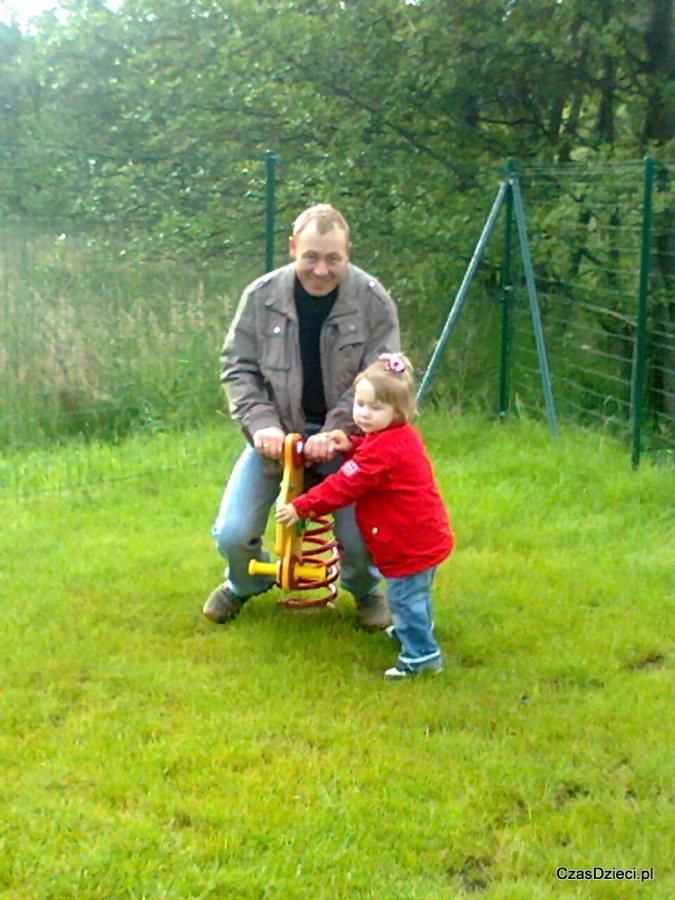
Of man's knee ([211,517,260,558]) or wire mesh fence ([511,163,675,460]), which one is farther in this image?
wire mesh fence ([511,163,675,460])

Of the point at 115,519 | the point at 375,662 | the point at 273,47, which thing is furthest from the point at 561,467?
the point at 273,47

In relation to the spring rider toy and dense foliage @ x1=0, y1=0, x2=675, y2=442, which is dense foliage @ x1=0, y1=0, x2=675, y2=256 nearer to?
dense foliage @ x1=0, y1=0, x2=675, y2=442

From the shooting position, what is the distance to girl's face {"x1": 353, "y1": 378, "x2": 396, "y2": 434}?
173 inches

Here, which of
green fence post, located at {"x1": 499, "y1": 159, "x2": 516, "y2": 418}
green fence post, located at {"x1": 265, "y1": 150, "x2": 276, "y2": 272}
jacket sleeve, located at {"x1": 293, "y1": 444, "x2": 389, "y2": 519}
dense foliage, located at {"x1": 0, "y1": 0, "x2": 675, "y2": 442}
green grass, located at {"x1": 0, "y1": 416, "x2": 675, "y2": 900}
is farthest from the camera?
dense foliage, located at {"x1": 0, "y1": 0, "x2": 675, "y2": 442}

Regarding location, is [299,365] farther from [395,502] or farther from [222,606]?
[222,606]

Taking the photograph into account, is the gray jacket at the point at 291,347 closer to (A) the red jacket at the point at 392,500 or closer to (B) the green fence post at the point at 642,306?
(A) the red jacket at the point at 392,500

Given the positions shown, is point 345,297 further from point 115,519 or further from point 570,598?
point 115,519

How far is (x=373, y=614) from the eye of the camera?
504cm

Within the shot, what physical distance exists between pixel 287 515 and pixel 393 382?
2.08 feet

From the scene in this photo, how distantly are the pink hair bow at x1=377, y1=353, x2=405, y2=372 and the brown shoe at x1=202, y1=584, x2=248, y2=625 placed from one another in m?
1.29

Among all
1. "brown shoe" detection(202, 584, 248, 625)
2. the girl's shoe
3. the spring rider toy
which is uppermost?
the spring rider toy

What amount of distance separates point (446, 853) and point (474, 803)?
0.97ft

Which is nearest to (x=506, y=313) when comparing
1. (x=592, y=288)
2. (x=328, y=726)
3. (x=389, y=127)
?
(x=592, y=288)

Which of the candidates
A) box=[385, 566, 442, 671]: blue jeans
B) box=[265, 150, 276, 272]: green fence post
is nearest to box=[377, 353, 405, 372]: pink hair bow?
box=[385, 566, 442, 671]: blue jeans
